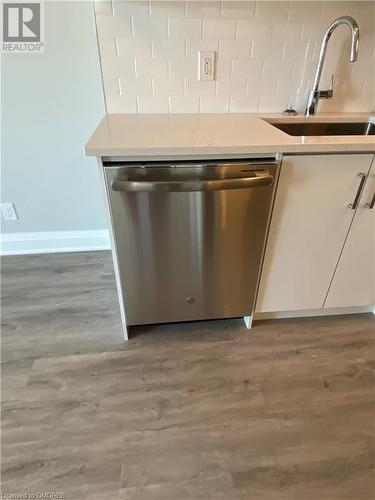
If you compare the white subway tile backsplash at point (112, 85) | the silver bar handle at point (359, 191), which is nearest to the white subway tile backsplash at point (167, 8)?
the white subway tile backsplash at point (112, 85)

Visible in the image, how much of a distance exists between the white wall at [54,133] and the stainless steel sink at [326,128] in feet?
3.46

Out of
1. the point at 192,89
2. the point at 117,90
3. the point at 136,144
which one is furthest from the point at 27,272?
the point at 192,89

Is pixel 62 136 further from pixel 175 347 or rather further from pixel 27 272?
pixel 175 347

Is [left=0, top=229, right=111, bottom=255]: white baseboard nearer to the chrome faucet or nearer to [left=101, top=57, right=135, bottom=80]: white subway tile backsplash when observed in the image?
[left=101, top=57, right=135, bottom=80]: white subway tile backsplash

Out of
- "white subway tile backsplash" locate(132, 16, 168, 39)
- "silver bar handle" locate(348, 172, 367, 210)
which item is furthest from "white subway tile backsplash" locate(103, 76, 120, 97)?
"silver bar handle" locate(348, 172, 367, 210)

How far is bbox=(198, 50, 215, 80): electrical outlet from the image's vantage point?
4.95 feet

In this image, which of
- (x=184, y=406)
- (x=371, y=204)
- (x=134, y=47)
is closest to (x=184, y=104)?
(x=134, y=47)

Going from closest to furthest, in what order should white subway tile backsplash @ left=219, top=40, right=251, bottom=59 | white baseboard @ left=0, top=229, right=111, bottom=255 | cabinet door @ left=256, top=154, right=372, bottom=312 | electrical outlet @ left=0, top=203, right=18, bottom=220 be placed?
cabinet door @ left=256, top=154, right=372, bottom=312 < white subway tile backsplash @ left=219, top=40, right=251, bottom=59 < electrical outlet @ left=0, top=203, right=18, bottom=220 < white baseboard @ left=0, top=229, right=111, bottom=255

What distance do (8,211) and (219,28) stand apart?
1.66m

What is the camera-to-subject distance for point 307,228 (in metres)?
1.30

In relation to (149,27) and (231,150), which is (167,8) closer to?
(149,27)

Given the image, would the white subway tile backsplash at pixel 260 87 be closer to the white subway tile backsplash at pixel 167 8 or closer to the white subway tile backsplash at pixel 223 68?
the white subway tile backsplash at pixel 223 68

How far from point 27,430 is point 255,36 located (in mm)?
2013

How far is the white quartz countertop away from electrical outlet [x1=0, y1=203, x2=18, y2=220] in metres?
1.03
